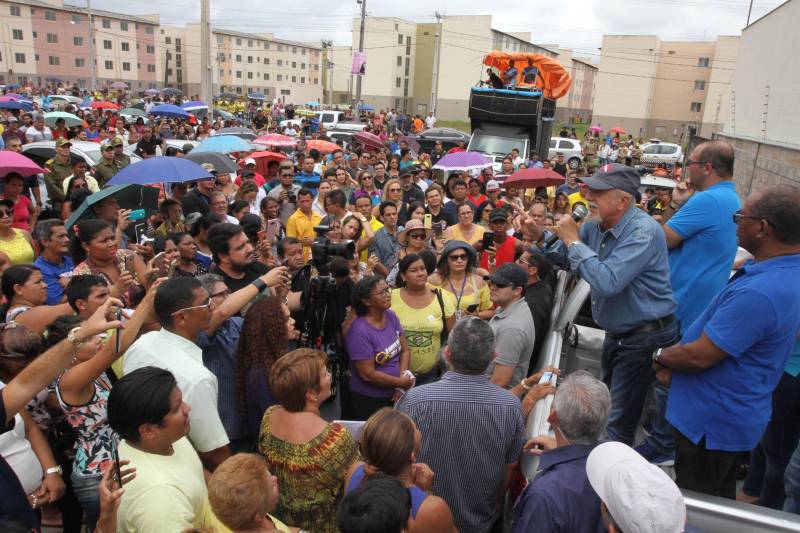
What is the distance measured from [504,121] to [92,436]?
1508 centimetres

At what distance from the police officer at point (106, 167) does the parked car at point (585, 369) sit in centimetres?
820

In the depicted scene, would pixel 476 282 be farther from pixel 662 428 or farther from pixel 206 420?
pixel 206 420

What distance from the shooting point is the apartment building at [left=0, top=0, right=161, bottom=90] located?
68000mm

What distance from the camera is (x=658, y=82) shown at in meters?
55.2

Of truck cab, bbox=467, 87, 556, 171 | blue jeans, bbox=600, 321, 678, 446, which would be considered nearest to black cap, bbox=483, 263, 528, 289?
blue jeans, bbox=600, 321, 678, 446

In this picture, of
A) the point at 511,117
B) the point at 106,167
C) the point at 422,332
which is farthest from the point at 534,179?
the point at 511,117

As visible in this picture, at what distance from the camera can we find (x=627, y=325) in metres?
3.23

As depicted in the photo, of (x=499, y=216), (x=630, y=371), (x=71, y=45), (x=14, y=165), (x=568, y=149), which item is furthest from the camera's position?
(x=71, y=45)

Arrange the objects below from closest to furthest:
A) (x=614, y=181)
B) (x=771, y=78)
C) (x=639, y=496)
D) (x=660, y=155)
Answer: (x=639, y=496)
(x=614, y=181)
(x=771, y=78)
(x=660, y=155)

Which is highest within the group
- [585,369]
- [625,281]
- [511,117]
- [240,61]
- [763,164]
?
[240,61]

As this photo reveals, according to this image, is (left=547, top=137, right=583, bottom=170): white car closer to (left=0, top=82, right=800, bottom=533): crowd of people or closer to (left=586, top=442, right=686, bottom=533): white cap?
(left=0, top=82, right=800, bottom=533): crowd of people

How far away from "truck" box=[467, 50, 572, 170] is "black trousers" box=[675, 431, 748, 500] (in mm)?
13418

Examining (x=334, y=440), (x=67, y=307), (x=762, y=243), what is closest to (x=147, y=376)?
(x=334, y=440)

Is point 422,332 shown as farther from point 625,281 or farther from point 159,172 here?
point 159,172
